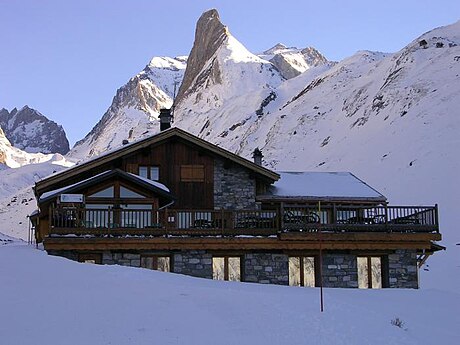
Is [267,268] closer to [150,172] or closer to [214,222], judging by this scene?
[214,222]

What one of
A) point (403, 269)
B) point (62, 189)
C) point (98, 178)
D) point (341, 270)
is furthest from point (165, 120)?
point (403, 269)

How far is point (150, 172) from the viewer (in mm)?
25406

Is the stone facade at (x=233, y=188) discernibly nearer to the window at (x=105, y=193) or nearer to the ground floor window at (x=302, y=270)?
the ground floor window at (x=302, y=270)

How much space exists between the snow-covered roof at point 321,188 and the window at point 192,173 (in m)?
2.58

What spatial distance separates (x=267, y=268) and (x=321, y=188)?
5411mm

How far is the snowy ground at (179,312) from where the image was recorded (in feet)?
35.7

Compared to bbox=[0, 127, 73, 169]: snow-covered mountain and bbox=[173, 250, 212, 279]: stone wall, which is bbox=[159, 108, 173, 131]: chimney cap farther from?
bbox=[0, 127, 73, 169]: snow-covered mountain

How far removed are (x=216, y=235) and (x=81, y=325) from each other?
10839 millimetres

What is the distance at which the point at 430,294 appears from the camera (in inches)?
780

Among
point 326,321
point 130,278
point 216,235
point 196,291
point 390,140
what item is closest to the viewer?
point 326,321

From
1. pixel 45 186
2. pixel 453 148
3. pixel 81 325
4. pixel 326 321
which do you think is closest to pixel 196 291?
pixel 326 321

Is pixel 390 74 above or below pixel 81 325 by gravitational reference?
above

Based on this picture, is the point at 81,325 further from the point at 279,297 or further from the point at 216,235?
the point at 216,235

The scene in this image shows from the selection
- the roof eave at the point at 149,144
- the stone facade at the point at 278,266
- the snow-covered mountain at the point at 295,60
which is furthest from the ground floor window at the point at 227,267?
the snow-covered mountain at the point at 295,60
